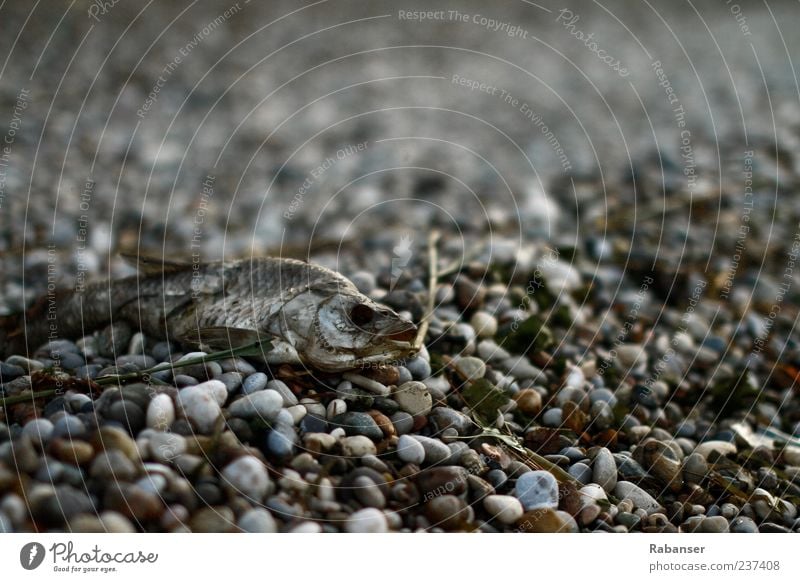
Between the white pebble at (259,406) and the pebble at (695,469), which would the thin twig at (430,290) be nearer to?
the white pebble at (259,406)

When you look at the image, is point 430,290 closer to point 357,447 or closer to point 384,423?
point 384,423

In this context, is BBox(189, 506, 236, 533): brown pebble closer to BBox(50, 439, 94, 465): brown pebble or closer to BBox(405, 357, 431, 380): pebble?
BBox(50, 439, 94, 465): brown pebble

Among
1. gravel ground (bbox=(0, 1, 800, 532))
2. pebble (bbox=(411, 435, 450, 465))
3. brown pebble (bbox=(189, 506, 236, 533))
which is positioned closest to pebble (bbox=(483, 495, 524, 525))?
gravel ground (bbox=(0, 1, 800, 532))

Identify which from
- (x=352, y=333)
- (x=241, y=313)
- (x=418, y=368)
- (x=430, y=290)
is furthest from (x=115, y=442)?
(x=430, y=290)

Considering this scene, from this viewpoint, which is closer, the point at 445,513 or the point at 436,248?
the point at 445,513
